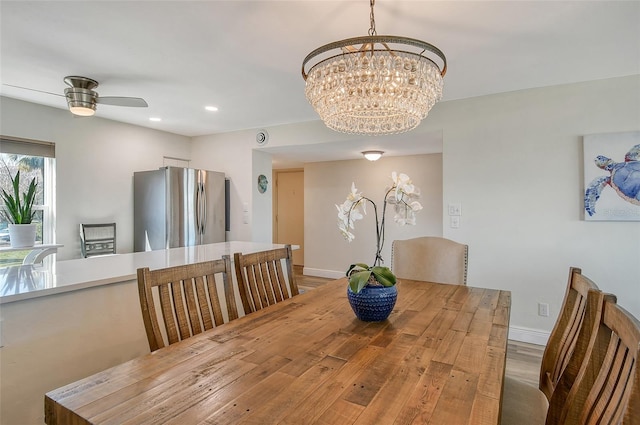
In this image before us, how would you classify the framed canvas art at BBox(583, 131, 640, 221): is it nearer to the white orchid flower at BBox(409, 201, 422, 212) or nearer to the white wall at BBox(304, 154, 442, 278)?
the white orchid flower at BBox(409, 201, 422, 212)

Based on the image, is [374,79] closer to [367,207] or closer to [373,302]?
[373,302]

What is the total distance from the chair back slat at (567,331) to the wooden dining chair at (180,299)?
1317mm

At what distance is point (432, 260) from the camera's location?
92.0 inches

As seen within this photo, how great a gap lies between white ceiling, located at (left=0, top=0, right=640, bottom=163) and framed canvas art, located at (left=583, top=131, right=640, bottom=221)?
1.75 ft

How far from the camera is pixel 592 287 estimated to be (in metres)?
1.05

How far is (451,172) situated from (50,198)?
4.14m

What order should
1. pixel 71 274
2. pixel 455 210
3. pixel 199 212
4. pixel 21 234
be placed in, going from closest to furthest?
pixel 71 274
pixel 21 234
pixel 455 210
pixel 199 212

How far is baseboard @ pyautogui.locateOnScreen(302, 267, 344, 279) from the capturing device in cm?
564

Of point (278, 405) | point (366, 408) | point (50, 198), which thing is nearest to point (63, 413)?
point (278, 405)

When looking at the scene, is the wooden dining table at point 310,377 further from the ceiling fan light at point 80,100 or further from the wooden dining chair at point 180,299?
the ceiling fan light at point 80,100

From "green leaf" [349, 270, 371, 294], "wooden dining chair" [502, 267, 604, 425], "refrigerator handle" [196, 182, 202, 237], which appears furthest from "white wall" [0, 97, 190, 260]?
"wooden dining chair" [502, 267, 604, 425]

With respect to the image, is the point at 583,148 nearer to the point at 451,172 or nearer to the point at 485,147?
the point at 485,147

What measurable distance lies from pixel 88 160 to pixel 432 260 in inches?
149

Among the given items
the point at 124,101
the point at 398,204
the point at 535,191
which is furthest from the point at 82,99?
the point at 535,191
